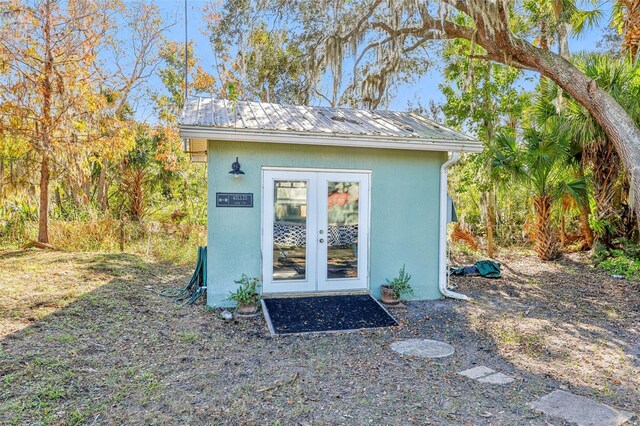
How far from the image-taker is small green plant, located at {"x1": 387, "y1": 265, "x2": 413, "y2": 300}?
20.9 ft

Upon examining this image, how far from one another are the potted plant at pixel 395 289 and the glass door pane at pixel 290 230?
127 centimetres

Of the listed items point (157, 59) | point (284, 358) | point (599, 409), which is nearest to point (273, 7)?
point (284, 358)

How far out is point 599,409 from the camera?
323 centimetres

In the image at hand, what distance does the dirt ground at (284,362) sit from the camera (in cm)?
313

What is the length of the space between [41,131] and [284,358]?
28.6 feet

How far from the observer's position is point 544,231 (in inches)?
410

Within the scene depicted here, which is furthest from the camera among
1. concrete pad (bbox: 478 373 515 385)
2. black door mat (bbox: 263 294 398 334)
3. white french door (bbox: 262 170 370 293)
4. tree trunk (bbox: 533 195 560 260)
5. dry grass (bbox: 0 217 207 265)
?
dry grass (bbox: 0 217 207 265)

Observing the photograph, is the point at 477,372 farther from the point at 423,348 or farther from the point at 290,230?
the point at 290,230

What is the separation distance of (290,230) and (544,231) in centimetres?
738

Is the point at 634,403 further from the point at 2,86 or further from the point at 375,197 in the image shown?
the point at 2,86

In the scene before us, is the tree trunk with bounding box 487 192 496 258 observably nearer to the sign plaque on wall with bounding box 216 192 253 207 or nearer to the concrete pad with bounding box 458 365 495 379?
the sign plaque on wall with bounding box 216 192 253 207

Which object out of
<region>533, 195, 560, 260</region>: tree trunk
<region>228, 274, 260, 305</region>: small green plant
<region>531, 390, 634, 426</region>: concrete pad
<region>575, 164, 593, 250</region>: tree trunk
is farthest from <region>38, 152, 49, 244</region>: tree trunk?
<region>575, 164, 593, 250</region>: tree trunk

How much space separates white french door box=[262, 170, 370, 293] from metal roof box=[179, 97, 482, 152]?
58cm

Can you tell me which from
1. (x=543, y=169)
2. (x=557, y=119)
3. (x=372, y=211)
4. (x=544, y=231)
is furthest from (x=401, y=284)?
(x=557, y=119)
